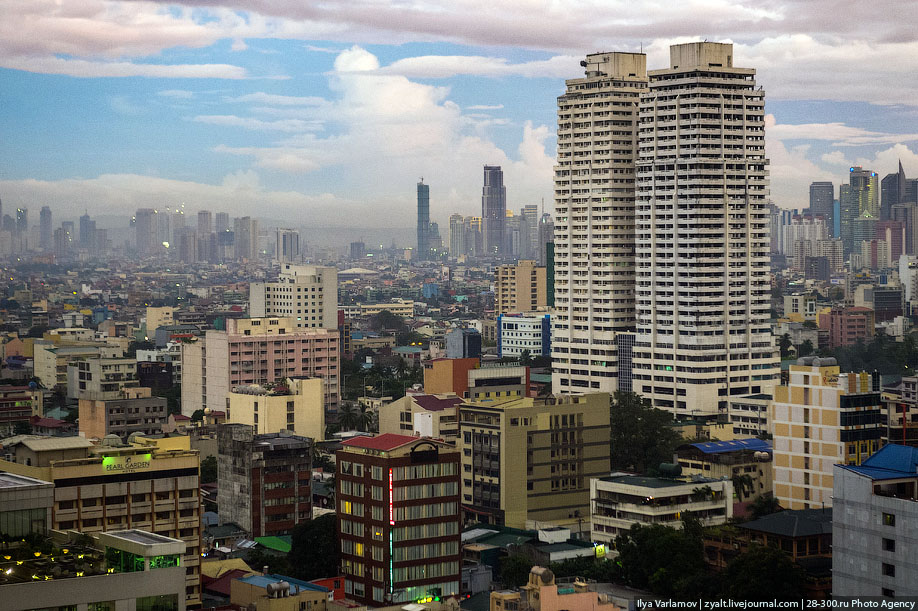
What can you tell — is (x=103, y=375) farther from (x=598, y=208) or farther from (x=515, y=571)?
(x=515, y=571)

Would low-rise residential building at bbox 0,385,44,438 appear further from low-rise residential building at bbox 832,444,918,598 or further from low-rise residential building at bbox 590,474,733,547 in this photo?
low-rise residential building at bbox 832,444,918,598

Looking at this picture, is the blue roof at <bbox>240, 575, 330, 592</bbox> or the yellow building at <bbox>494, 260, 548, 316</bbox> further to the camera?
the yellow building at <bbox>494, 260, 548, 316</bbox>

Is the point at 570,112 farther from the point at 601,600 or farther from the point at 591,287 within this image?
the point at 601,600

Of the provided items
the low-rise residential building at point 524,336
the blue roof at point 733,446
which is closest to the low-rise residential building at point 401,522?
the blue roof at point 733,446

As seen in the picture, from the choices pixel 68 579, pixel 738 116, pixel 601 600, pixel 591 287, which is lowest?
pixel 601 600

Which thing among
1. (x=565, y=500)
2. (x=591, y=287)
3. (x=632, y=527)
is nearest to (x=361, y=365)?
(x=591, y=287)

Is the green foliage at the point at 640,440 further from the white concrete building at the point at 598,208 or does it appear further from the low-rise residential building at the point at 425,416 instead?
the white concrete building at the point at 598,208

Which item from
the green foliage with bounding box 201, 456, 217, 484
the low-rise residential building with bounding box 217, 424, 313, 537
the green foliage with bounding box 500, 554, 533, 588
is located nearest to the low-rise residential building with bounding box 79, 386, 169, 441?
the green foliage with bounding box 201, 456, 217, 484
